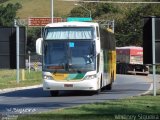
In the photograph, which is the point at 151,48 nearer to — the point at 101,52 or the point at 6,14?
the point at 101,52

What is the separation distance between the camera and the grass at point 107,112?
601 inches

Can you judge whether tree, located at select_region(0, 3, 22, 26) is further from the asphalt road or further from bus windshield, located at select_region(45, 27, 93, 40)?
bus windshield, located at select_region(45, 27, 93, 40)

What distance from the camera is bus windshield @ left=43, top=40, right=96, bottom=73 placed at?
28.3 meters

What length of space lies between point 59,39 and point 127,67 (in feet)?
139

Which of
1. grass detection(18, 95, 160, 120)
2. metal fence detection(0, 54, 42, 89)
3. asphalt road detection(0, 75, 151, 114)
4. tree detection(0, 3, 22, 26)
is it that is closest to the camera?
grass detection(18, 95, 160, 120)

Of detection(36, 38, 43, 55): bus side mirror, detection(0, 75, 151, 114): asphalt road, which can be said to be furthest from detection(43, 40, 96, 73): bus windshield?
detection(0, 75, 151, 114): asphalt road

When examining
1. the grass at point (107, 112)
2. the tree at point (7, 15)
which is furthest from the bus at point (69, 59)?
the tree at point (7, 15)

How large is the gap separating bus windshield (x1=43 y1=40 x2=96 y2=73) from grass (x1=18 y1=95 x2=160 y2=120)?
271 inches

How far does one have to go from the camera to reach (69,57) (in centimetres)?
2825

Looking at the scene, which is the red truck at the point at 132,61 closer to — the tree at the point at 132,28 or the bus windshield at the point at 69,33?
the tree at the point at 132,28

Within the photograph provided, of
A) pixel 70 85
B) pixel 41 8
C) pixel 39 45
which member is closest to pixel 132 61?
pixel 70 85

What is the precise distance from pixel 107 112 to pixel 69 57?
427 inches

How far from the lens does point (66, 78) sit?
2838 centimetres

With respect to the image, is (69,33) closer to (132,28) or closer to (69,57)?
(69,57)
